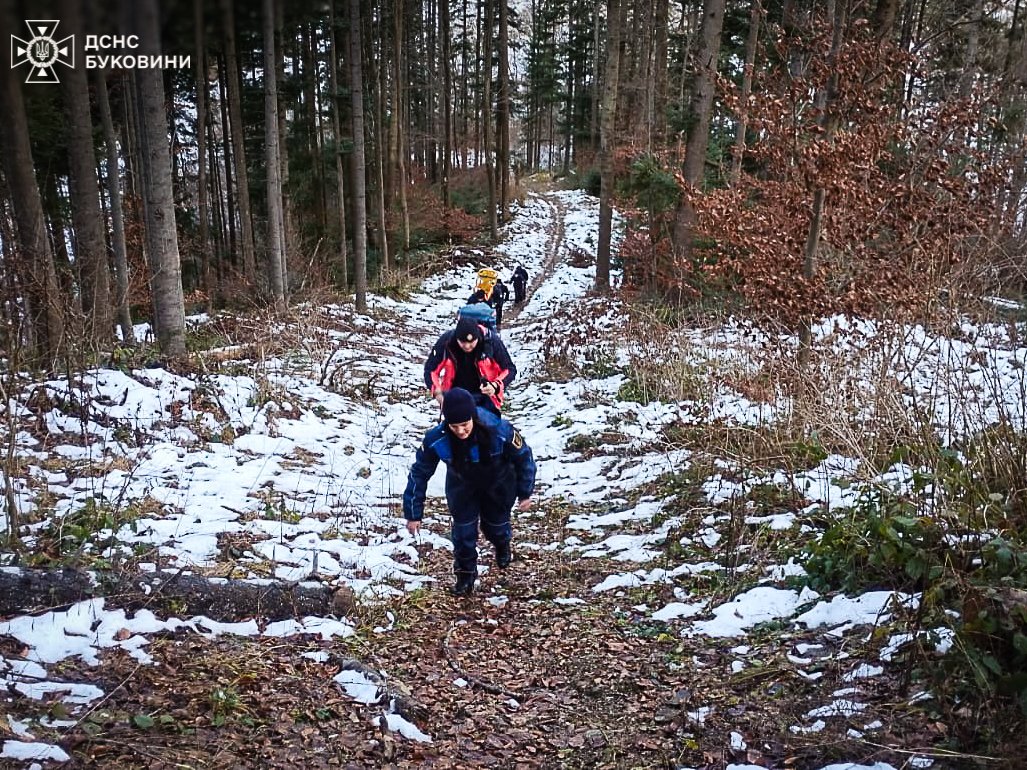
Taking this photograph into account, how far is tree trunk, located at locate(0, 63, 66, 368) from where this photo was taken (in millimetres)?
4722

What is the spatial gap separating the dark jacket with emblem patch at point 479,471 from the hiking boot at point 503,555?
0.39 m

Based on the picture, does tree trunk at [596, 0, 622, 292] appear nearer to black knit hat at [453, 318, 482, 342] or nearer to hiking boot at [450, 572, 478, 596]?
black knit hat at [453, 318, 482, 342]

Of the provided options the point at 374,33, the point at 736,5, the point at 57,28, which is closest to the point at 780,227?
the point at 57,28

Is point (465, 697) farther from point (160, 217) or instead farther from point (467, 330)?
point (160, 217)

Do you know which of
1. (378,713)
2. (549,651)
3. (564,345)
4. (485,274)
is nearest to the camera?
(378,713)

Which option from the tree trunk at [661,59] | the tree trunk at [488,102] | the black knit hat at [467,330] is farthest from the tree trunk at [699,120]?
the tree trunk at [488,102]

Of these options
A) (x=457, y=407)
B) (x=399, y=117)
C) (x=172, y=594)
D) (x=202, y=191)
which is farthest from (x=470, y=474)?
(x=399, y=117)

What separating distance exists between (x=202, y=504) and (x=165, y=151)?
4.71 meters

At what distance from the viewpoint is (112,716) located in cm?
297

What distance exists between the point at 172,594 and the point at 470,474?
6.71ft

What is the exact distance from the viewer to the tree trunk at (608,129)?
1711cm

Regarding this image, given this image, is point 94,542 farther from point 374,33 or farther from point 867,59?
point 374,33

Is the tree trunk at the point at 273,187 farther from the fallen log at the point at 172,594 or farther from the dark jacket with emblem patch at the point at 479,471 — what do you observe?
the fallen log at the point at 172,594

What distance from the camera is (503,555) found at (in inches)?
215
